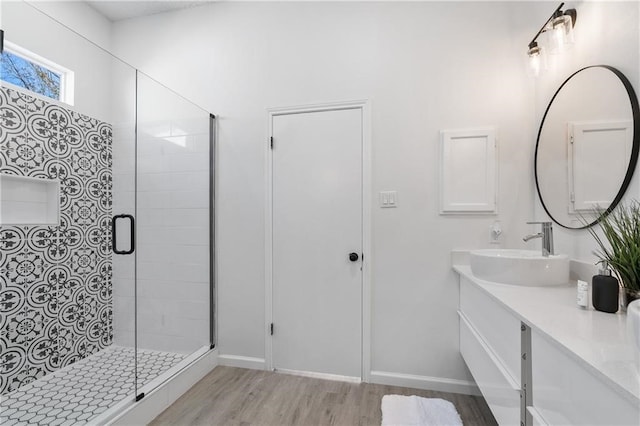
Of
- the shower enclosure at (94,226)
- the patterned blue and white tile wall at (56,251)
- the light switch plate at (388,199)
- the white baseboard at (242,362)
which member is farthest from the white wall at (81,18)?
the white baseboard at (242,362)

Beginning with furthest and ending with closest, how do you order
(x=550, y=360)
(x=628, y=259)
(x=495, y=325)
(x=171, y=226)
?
(x=171, y=226), (x=495, y=325), (x=628, y=259), (x=550, y=360)

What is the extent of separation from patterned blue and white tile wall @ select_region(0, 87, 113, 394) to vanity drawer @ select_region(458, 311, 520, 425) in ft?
8.20

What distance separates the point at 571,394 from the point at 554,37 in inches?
70.6

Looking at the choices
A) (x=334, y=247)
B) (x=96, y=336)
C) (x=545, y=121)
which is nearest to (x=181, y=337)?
(x=96, y=336)

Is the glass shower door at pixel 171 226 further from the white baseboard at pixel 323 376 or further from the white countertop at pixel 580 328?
the white countertop at pixel 580 328

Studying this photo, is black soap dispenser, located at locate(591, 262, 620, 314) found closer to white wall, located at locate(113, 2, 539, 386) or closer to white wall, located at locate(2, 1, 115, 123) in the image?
white wall, located at locate(113, 2, 539, 386)

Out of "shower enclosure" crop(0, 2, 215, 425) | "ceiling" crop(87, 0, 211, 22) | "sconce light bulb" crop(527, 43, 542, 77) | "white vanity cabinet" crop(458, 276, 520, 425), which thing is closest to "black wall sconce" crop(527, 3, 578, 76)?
"sconce light bulb" crop(527, 43, 542, 77)

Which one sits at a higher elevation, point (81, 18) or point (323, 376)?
point (81, 18)

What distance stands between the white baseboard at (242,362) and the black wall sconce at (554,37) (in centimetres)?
273

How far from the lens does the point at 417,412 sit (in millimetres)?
1637

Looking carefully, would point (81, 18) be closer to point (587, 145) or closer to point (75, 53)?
point (75, 53)

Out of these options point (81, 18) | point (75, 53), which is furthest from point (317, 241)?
point (81, 18)

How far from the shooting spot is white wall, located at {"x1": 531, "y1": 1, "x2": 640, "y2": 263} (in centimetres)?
113

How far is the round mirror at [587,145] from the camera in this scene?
1.17m
